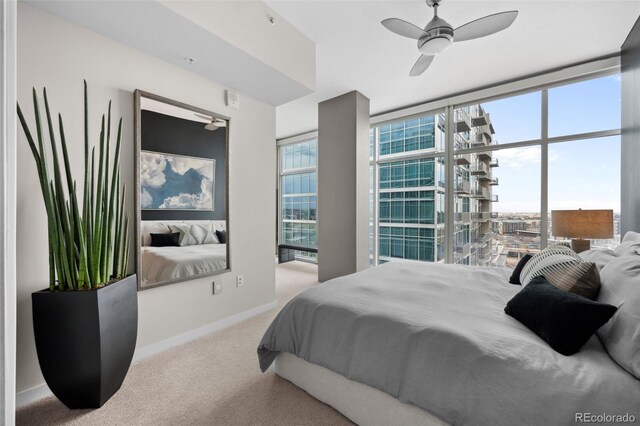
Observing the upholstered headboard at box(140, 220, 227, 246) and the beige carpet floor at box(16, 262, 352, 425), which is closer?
the beige carpet floor at box(16, 262, 352, 425)

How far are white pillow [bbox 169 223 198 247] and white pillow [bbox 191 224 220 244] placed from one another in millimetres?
27

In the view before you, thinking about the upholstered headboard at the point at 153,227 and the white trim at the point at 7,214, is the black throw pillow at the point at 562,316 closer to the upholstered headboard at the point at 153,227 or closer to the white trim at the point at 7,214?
the white trim at the point at 7,214

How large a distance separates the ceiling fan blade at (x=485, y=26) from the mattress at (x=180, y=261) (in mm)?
2709

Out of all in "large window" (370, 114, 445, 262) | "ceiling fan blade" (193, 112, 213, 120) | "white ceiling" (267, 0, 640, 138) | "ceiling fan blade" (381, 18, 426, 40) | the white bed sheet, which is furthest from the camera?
"large window" (370, 114, 445, 262)

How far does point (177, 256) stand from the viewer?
7.64 feet

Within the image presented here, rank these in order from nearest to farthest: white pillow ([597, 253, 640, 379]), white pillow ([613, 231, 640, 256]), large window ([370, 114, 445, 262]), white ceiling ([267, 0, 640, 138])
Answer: white pillow ([597, 253, 640, 379])
white pillow ([613, 231, 640, 256])
white ceiling ([267, 0, 640, 138])
large window ([370, 114, 445, 262])

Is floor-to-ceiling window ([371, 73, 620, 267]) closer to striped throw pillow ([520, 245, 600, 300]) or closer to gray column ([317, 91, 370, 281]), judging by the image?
gray column ([317, 91, 370, 281])

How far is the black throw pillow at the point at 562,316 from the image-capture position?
1051 millimetres

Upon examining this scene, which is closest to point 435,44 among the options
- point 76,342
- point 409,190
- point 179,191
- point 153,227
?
point 179,191

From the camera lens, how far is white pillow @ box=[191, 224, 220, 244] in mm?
2463

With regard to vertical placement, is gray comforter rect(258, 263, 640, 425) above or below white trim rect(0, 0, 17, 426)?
below

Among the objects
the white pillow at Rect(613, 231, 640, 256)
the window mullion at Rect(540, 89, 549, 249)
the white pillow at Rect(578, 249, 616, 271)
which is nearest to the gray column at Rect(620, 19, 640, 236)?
the window mullion at Rect(540, 89, 549, 249)

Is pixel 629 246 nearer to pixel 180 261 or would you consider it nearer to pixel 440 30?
pixel 440 30

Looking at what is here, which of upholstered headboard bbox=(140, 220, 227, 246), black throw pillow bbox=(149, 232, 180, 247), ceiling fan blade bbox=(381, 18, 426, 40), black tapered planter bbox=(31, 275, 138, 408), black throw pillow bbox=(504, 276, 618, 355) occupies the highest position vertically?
ceiling fan blade bbox=(381, 18, 426, 40)
